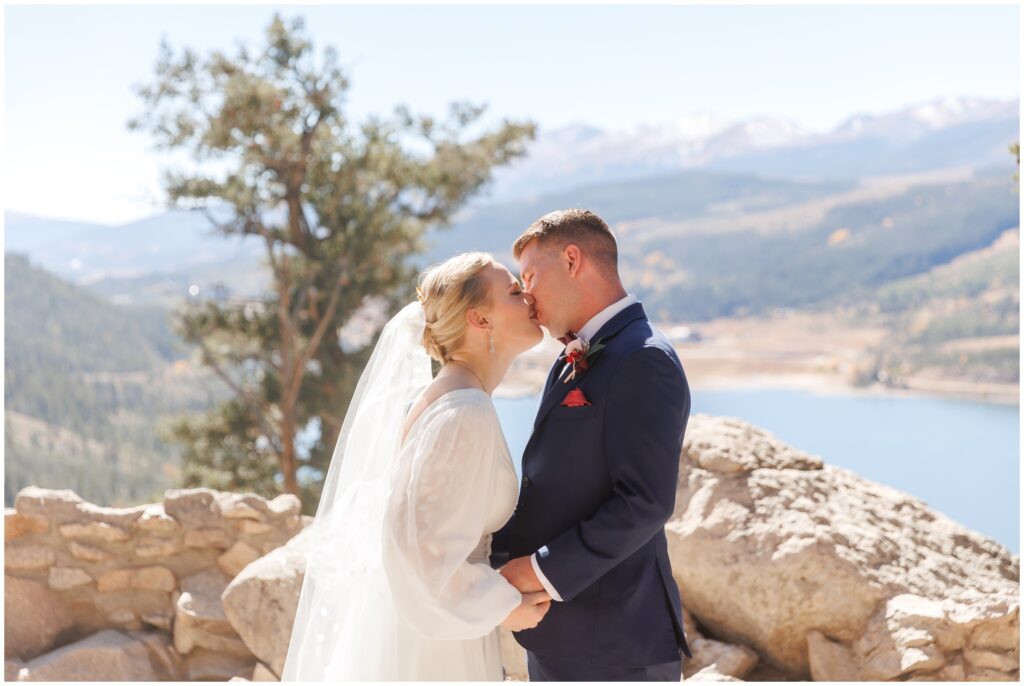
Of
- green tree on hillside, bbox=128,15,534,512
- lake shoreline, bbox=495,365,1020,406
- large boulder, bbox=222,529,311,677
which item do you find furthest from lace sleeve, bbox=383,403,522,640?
lake shoreline, bbox=495,365,1020,406

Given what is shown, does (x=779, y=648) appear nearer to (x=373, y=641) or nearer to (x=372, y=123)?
(x=373, y=641)

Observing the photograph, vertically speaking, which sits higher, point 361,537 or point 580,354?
point 580,354

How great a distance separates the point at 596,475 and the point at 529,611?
47 centimetres

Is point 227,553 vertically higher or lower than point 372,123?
lower

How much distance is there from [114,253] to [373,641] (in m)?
170

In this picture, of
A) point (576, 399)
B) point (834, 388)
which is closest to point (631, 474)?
point (576, 399)

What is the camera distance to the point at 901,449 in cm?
5816

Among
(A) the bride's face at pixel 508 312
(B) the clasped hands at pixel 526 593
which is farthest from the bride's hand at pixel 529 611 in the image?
(A) the bride's face at pixel 508 312

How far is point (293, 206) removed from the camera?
49.8ft

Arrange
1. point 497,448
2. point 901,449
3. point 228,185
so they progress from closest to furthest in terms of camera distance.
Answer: point 497,448, point 228,185, point 901,449

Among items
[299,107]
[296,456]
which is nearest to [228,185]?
[299,107]

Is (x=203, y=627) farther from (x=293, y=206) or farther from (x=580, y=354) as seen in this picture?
(x=293, y=206)

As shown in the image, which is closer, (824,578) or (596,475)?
(596,475)

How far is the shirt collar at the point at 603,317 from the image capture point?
2.89 meters
